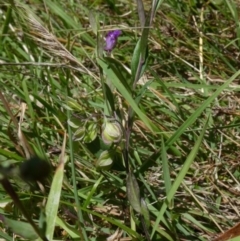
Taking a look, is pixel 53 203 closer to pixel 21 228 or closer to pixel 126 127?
pixel 21 228

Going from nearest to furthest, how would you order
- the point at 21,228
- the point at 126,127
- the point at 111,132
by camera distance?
1. the point at 21,228
2. the point at 111,132
3. the point at 126,127

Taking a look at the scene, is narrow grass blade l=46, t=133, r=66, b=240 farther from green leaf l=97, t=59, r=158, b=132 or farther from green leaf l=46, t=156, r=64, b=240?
green leaf l=97, t=59, r=158, b=132

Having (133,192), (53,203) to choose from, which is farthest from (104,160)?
(53,203)

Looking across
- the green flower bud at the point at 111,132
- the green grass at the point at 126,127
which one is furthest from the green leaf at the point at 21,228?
the green flower bud at the point at 111,132

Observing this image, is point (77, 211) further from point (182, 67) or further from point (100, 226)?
point (182, 67)

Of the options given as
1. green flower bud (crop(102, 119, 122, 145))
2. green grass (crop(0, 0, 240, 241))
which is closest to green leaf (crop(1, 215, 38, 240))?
green grass (crop(0, 0, 240, 241))

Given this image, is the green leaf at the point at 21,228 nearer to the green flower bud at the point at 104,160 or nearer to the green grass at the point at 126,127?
the green grass at the point at 126,127

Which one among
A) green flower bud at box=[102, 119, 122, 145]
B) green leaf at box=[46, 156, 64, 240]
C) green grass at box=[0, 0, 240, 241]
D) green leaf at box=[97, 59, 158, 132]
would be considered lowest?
green grass at box=[0, 0, 240, 241]
